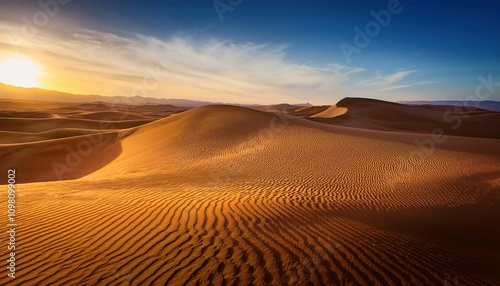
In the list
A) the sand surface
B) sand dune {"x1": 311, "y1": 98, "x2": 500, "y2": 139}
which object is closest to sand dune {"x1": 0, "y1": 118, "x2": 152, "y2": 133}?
the sand surface

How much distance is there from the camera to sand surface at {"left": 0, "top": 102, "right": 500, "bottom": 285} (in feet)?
12.2

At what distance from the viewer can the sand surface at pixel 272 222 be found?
3711 mm

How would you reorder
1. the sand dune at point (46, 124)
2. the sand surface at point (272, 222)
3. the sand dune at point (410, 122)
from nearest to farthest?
1. the sand surface at point (272, 222)
2. the sand dune at point (46, 124)
3. the sand dune at point (410, 122)

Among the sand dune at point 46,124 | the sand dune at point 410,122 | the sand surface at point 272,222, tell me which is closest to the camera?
the sand surface at point 272,222

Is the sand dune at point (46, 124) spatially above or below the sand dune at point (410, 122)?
below

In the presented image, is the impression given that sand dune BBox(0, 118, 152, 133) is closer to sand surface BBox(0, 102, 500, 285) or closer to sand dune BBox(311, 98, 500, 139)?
sand surface BBox(0, 102, 500, 285)

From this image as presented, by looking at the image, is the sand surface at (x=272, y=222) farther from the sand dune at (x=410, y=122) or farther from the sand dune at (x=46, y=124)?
the sand dune at (x=410, y=122)

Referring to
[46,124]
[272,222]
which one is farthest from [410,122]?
[46,124]

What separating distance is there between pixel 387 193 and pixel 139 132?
21.8 metres

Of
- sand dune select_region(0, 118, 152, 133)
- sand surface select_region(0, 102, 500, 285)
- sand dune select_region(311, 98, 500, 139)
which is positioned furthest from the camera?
sand dune select_region(311, 98, 500, 139)

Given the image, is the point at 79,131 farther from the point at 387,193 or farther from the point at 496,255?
the point at 496,255

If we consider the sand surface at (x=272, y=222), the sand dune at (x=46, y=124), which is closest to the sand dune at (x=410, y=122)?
the sand surface at (x=272, y=222)

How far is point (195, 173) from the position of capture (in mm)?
11992

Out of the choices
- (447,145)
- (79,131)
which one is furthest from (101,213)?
(79,131)
